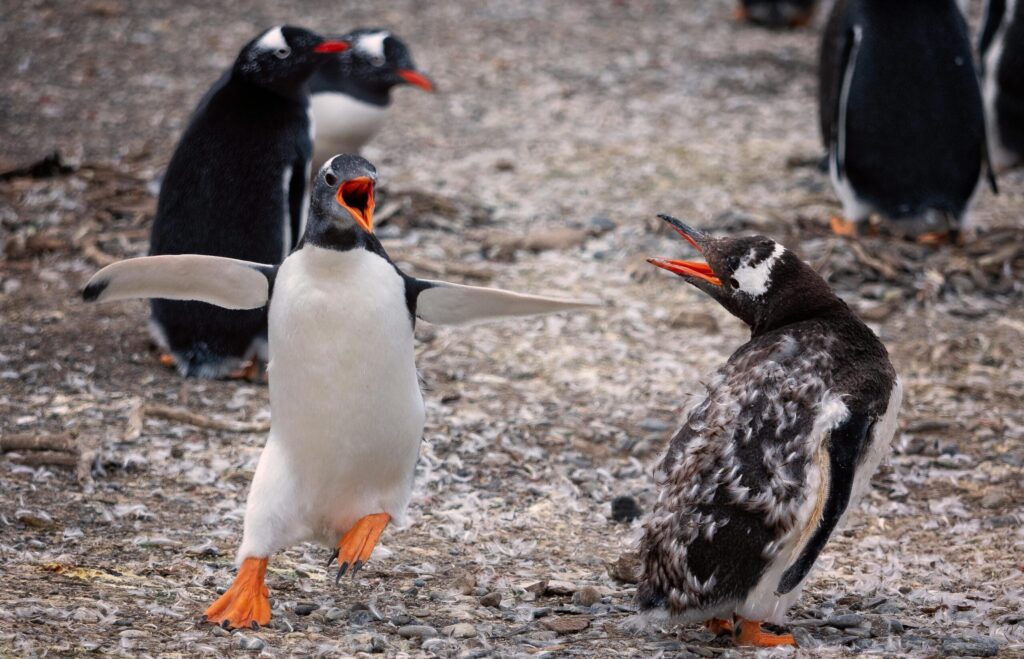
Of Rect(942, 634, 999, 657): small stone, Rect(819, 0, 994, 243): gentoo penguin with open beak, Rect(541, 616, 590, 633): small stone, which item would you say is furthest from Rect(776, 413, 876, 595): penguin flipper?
Rect(819, 0, 994, 243): gentoo penguin with open beak

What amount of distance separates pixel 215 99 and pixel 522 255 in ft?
6.55

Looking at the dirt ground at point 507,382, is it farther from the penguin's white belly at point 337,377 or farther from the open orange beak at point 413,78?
the open orange beak at point 413,78

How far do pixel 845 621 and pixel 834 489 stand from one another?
1.60 feet

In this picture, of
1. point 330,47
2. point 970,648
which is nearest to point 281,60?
point 330,47

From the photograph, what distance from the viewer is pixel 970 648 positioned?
118 inches

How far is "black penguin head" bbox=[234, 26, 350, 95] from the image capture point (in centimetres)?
493

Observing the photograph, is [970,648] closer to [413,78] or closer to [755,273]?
[755,273]

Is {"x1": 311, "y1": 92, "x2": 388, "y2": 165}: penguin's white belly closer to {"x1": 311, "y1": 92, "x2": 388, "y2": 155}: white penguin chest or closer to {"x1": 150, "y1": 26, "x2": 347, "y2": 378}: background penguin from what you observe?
{"x1": 311, "y1": 92, "x2": 388, "y2": 155}: white penguin chest

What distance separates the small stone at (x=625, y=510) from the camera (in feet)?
13.4

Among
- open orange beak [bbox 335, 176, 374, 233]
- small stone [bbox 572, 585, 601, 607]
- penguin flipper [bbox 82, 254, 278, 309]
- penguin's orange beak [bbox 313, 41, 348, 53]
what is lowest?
small stone [bbox 572, 585, 601, 607]

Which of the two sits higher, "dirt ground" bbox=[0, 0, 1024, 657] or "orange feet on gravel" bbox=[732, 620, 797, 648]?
"orange feet on gravel" bbox=[732, 620, 797, 648]

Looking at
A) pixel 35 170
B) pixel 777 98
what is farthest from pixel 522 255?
pixel 777 98

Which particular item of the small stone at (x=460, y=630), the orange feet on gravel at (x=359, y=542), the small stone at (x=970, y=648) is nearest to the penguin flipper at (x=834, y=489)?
the small stone at (x=970, y=648)

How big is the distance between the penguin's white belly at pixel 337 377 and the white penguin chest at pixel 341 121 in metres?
3.78
